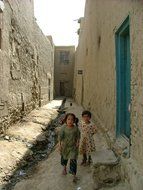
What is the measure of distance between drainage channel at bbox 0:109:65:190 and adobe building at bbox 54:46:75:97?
2175 centimetres

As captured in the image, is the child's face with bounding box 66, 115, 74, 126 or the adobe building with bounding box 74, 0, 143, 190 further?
the child's face with bounding box 66, 115, 74, 126

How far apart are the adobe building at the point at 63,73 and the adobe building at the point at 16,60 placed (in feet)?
60.7

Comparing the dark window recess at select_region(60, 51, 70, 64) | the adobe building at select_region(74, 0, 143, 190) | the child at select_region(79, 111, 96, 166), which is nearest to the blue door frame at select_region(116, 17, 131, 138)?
the adobe building at select_region(74, 0, 143, 190)

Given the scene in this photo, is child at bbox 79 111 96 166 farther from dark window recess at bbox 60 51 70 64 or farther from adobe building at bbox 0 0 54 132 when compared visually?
dark window recess at bbox 60 51 70 64

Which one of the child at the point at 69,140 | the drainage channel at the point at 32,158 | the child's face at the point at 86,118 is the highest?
the child's face at the point at 86,118

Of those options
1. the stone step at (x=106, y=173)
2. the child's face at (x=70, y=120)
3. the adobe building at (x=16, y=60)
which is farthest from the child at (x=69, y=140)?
the adobe building at (x=16, y=60)

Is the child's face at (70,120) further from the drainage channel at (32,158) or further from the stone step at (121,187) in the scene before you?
the drainage channel at (32,158)

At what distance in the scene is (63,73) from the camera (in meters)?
31.7

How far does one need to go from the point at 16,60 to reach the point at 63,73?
22.6 metres

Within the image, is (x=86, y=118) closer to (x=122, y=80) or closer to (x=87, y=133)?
(x=87, y=133)

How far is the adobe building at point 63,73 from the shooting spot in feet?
103

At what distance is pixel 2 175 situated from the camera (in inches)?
205

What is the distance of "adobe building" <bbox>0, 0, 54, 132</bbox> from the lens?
7473 mm

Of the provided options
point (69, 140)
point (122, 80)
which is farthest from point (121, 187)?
point (122, 80)
